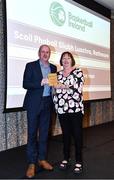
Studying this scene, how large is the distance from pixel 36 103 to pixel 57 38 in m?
1.98

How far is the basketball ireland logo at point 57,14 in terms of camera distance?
15.1ft

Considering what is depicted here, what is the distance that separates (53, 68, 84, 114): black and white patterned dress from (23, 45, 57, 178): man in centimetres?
14

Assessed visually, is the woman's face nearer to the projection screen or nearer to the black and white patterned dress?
the black and white patterned dress

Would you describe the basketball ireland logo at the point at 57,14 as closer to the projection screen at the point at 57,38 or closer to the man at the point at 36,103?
the projection screen at the point at 57,38

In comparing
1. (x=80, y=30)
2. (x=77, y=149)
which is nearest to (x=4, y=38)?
(x=77, y=149)

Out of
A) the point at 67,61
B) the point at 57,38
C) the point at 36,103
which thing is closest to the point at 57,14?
the point at 57,38

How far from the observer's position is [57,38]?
4.75 metres

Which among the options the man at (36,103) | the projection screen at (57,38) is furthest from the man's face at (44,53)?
the projection screen at (57,38)

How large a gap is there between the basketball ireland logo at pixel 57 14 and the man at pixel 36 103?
1.71 meters

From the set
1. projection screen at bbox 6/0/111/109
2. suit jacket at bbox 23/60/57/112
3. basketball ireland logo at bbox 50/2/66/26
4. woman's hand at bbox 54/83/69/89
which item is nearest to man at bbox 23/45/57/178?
suit jacket at bbox 23/60/57/112

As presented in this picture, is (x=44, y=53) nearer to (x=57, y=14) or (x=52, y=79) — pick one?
(x=52, y=79)

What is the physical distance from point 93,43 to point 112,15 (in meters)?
1.44

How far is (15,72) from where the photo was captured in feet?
12.9

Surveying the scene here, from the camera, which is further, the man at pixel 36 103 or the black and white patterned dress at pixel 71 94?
the black and white patterned dress at pixel 71 94
